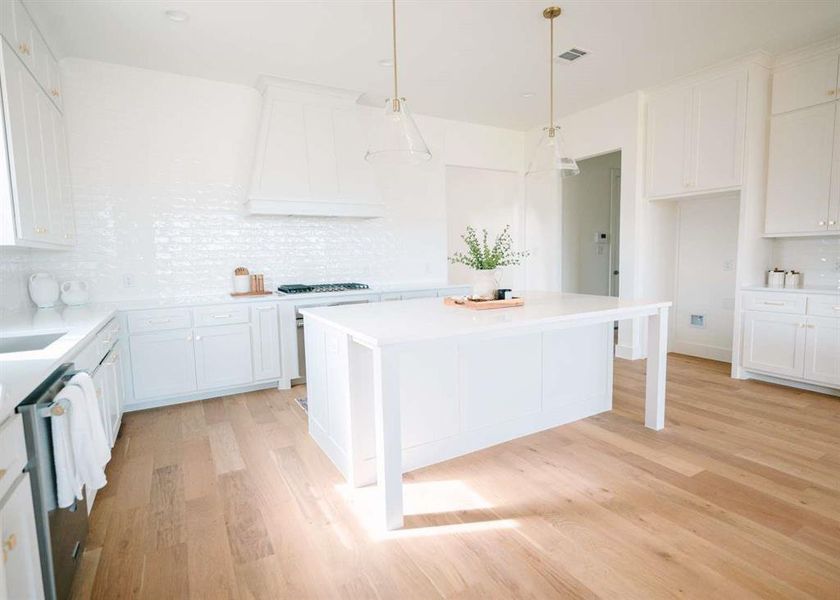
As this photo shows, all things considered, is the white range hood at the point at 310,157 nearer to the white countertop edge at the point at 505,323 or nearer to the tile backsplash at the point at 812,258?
the white countertop edge at the point at 505,323

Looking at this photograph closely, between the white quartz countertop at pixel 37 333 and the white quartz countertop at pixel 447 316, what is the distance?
1097mm

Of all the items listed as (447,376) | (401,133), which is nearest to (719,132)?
(401,133)

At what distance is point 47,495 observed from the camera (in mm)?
1378

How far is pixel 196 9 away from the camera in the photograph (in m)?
2.82

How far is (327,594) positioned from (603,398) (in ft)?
7.83

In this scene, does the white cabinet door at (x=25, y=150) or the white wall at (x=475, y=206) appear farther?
the white wall at (x=475, y=206)

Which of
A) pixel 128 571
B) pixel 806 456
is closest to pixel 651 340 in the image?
pixel 806 456

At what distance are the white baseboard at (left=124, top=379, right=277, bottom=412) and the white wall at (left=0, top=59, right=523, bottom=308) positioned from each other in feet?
3.03

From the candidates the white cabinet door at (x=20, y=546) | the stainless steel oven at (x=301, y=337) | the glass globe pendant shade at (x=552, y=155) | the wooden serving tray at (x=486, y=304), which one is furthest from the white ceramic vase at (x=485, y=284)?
the white cabinet door at (x=20, y=546)

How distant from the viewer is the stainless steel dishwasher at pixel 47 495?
1.32 meters

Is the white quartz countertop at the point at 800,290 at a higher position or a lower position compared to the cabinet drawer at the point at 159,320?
higher

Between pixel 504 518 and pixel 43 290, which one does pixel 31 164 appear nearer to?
pixel 43 290

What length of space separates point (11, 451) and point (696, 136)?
16.8ft

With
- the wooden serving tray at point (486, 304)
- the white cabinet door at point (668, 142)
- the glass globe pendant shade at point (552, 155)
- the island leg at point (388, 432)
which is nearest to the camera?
the island leg at point (388, 432)
